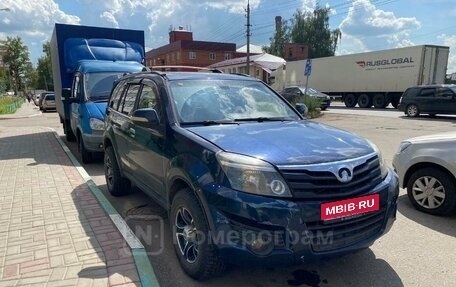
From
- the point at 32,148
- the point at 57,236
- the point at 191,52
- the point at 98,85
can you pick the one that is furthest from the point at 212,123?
the point at 191,52

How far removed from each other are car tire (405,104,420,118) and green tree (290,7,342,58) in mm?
50803

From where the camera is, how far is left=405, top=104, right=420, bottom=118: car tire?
19047 millimetres

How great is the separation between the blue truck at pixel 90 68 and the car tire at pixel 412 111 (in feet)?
47.0

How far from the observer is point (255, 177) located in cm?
279

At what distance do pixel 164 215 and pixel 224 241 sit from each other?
2225 millimetres

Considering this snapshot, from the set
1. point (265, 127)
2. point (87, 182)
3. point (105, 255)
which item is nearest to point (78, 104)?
point (87, 182)

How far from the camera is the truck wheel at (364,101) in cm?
2725

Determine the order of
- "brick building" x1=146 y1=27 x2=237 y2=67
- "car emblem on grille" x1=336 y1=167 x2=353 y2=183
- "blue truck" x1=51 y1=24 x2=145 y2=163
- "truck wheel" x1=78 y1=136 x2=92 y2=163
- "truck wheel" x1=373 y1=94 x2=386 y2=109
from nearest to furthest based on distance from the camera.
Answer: "car emblem on grille" x1=336 y1=167 x2=353 y2=183 < "blue truck" x1=51 y1=24 x2=145 y2=163 < "truck wheel" x1=78 y1=136 x2=92 y2=163 < "truck wheel" x1=373 y1=94 x2=386 y2=109 < "brick building" x1=146 y1=27 x2=237 y2=67

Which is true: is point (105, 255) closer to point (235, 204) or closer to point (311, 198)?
point (235, 204)

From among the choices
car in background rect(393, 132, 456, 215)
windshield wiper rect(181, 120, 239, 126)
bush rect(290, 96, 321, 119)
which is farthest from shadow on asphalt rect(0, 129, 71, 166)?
bush rect(290, 96, 321, 119)

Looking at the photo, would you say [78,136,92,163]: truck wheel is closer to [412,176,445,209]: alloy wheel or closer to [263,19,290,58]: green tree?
[412,176,445,209]: alloy wheel

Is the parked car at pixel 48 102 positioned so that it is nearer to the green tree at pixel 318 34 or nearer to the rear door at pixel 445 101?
the rear door at pixel 445 101

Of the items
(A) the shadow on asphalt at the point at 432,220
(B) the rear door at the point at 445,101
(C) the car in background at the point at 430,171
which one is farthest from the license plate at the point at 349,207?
(B) the rear door at the point at 445,101

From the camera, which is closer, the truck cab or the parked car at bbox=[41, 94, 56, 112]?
the truck cab
